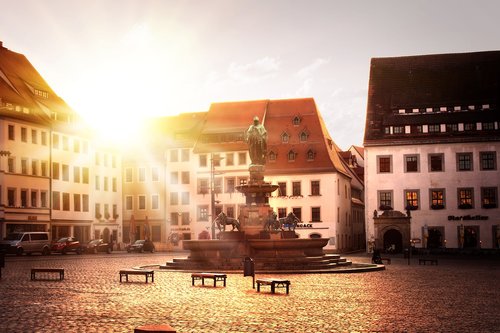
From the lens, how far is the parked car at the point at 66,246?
199 feet

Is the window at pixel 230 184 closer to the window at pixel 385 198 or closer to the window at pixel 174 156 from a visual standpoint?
the window at pixel 174 156

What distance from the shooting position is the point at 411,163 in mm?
63969

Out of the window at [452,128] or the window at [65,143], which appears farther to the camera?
the window at [65,143]

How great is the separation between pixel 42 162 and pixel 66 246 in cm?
1159

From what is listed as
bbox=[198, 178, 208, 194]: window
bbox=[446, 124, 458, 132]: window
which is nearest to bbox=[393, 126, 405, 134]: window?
bbox=[446, 124, 458, 132]: window

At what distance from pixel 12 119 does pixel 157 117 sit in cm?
2840

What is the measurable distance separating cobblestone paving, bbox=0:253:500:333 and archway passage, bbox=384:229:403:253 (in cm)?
3553

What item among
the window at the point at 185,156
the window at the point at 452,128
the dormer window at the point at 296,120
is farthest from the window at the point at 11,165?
the window at the point at 452,128

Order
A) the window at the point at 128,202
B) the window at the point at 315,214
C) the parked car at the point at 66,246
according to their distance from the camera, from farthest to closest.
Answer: the window at the point at 128,202 → the window at the point at 315,214 → the parked car at the point at 66,246

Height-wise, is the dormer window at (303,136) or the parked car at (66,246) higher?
the dormer window at (303,136)

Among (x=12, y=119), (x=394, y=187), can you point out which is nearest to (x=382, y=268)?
(x=394, y=187)

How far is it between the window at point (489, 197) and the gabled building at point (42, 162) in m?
38.1

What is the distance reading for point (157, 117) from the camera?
9169 centimetres

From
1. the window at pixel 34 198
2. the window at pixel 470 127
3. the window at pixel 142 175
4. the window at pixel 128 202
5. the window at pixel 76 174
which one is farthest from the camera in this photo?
the window at pixel 128 202
